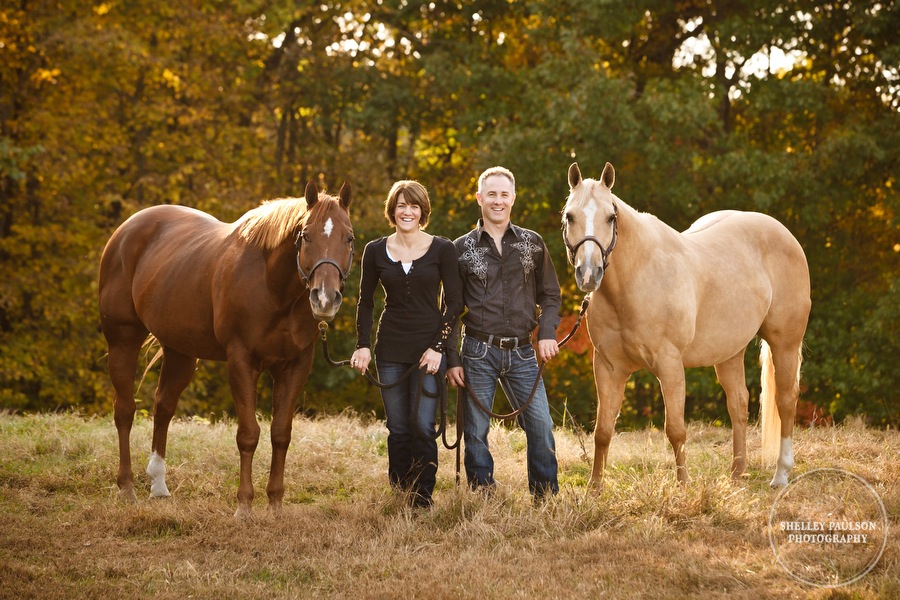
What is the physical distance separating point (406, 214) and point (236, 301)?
1273mm

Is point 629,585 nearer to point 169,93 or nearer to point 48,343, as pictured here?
point 48,343

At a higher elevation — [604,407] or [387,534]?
[604,407]

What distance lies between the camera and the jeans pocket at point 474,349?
477cm

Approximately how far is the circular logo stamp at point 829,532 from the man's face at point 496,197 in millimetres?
2205

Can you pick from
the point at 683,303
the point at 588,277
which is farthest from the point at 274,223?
the point at 683,303

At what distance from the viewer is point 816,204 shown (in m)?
13.6

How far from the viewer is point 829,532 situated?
4.29 metres

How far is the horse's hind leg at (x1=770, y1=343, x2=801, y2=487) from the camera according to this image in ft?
20.2

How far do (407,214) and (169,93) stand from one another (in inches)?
518

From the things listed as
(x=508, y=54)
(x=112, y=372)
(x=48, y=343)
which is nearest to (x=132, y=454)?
(x=112, y=372)

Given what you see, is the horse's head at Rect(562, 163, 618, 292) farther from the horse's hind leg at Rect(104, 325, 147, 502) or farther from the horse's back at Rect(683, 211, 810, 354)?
the horse's hind leg at Rect(104, 325, 147, 502)

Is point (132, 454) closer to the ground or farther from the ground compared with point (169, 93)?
closer to the ground

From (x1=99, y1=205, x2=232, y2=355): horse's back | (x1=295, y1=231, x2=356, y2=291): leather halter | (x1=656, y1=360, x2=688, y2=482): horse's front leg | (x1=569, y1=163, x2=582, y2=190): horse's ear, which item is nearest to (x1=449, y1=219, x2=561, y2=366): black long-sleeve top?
(x1=569, y1=163, x2=582, y2=190): horse's ear

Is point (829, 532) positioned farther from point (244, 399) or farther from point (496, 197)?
point (244, 399)
